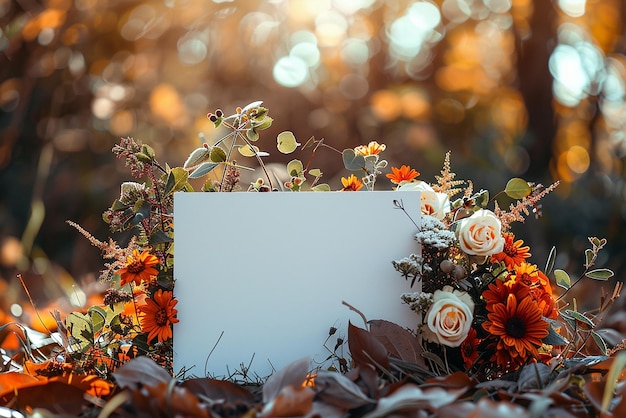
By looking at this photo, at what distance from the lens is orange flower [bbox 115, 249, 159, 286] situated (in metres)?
0.78

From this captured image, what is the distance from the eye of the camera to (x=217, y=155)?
33.9 inches

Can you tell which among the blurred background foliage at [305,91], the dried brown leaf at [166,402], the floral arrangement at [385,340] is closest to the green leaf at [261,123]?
the floral arrangement at [385,340]

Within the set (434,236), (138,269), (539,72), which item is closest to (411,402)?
(434,236)

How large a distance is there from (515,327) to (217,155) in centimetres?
44

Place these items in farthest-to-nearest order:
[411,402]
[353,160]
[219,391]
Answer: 1. [353,160]
2. [219,391]
3. [411,402]

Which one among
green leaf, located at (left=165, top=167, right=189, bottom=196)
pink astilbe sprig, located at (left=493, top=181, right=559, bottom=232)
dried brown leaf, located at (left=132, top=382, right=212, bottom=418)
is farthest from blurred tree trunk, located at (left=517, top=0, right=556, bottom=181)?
dried brown leaf, located at (left=132, top=382, right=212, bottom=418)

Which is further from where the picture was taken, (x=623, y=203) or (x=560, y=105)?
(x=560, y=105)

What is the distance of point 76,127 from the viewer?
A: 2.76m

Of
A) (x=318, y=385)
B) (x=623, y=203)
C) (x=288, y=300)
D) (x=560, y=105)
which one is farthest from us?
(x=560, y=105)

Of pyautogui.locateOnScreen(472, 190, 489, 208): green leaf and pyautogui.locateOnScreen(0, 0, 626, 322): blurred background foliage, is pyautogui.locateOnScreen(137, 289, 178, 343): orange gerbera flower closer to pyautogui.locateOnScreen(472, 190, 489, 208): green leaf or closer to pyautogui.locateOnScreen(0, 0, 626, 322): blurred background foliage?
pyautogui.locateOnScreen(472, 190, 489, 208): green leaf

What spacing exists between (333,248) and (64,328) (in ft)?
1.22

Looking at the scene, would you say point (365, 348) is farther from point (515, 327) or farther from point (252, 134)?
point (252, 134)

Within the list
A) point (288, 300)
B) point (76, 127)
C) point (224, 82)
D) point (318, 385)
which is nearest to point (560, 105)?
point (224, 82)

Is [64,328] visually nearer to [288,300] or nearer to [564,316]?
[288,300]
